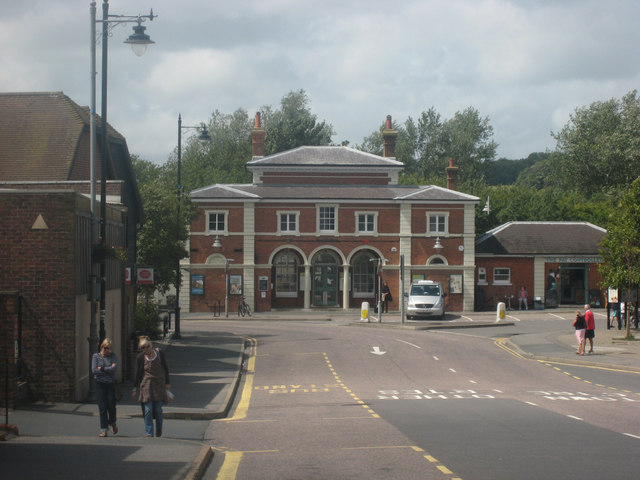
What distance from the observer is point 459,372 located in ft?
81.3

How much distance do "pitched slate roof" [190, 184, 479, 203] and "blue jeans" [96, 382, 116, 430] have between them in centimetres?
3953

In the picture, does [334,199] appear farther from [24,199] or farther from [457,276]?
[24,199]

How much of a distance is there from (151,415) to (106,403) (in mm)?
818

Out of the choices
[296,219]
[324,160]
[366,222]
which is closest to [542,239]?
[366,222]

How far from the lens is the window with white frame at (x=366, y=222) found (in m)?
54.0

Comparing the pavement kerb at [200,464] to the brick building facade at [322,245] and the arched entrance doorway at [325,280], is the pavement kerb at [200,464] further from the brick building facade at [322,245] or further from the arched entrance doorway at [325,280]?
the arched entrance doorway at [325,280]

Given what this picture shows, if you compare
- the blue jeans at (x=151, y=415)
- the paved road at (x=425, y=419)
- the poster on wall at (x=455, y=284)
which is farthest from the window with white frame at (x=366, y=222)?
the blue jeans at (x=151, y=415)

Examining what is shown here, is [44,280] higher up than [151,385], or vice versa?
[44,280]

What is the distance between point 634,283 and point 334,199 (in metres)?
23.1

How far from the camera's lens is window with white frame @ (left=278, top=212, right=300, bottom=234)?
177 ft

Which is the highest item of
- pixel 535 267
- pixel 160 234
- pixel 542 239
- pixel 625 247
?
pixel 542 239

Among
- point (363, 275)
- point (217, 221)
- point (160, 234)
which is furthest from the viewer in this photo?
point (363, 275)

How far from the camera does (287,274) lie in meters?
54.9

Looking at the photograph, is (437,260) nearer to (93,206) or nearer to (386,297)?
(386,297)
